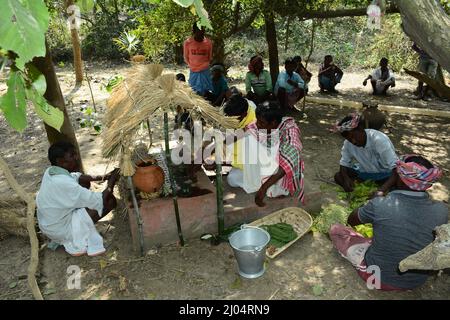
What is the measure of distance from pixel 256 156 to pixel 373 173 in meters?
1.87

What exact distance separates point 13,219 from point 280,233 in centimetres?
317

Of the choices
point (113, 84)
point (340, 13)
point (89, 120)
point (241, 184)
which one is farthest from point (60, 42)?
point (241, 184)

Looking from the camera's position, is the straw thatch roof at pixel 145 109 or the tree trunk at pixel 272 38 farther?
the tree trunk at pixel 272 38

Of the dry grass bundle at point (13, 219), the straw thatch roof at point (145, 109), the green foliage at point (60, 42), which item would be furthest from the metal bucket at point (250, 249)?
→ the green foliage at point (60, 42)

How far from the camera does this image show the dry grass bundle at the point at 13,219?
14.9 feet

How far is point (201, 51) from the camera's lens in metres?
7.74

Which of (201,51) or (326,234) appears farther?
(201,51)

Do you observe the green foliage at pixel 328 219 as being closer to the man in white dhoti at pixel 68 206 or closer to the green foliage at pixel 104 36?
the man in white dhoti at pixel 68 206

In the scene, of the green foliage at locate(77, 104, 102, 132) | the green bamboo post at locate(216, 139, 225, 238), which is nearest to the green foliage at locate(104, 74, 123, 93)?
the green foliage at locate(77, 104, 102, 132)

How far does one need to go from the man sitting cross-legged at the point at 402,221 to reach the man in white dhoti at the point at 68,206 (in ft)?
9.07

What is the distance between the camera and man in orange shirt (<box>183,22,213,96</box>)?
7.68 m

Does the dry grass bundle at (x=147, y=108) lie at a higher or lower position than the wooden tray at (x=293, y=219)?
higher
